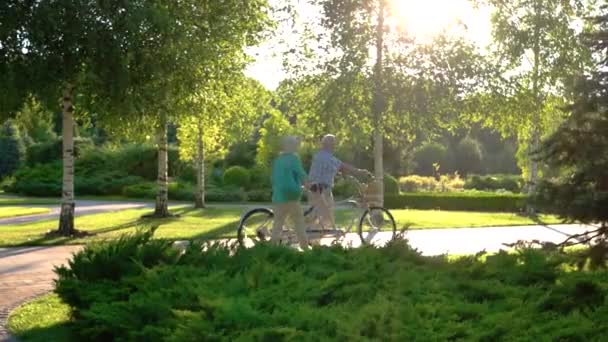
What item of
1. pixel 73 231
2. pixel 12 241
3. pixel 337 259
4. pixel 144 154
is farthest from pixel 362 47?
pixel 144 154

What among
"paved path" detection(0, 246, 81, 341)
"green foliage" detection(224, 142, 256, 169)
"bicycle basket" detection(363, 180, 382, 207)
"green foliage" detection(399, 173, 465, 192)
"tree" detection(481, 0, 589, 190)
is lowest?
"paved path" detection(0, 246, 81, 341)

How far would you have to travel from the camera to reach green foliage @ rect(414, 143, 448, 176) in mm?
52938

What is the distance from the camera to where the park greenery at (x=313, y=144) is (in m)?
5.21

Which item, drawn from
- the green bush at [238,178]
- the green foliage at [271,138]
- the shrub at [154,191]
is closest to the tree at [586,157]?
the shrub at [154,191]

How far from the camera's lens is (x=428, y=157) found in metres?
53.5

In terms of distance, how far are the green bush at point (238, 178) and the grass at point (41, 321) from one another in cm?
2975

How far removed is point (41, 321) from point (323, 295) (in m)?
3.04

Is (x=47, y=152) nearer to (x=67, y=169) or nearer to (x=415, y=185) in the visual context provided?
(x=415, y=185)

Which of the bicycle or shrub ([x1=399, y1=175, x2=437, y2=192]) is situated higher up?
shrub ([x1=399, y1=175, x2=437, y2=192])

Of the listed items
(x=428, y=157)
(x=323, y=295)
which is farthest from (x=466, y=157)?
(x=323, y=295)

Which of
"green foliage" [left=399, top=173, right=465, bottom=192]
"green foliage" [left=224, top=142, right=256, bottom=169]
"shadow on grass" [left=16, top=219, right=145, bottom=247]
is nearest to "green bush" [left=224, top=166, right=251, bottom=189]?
"green foliage" [left=224, top=142, right=256, bottom=169]

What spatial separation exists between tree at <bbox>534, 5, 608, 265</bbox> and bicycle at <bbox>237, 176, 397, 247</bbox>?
119 inches

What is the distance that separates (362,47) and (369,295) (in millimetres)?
13779

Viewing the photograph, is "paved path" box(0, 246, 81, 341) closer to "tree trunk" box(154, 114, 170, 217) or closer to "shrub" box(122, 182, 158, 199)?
"tree trunk" box(154, 114, 170, 217)
